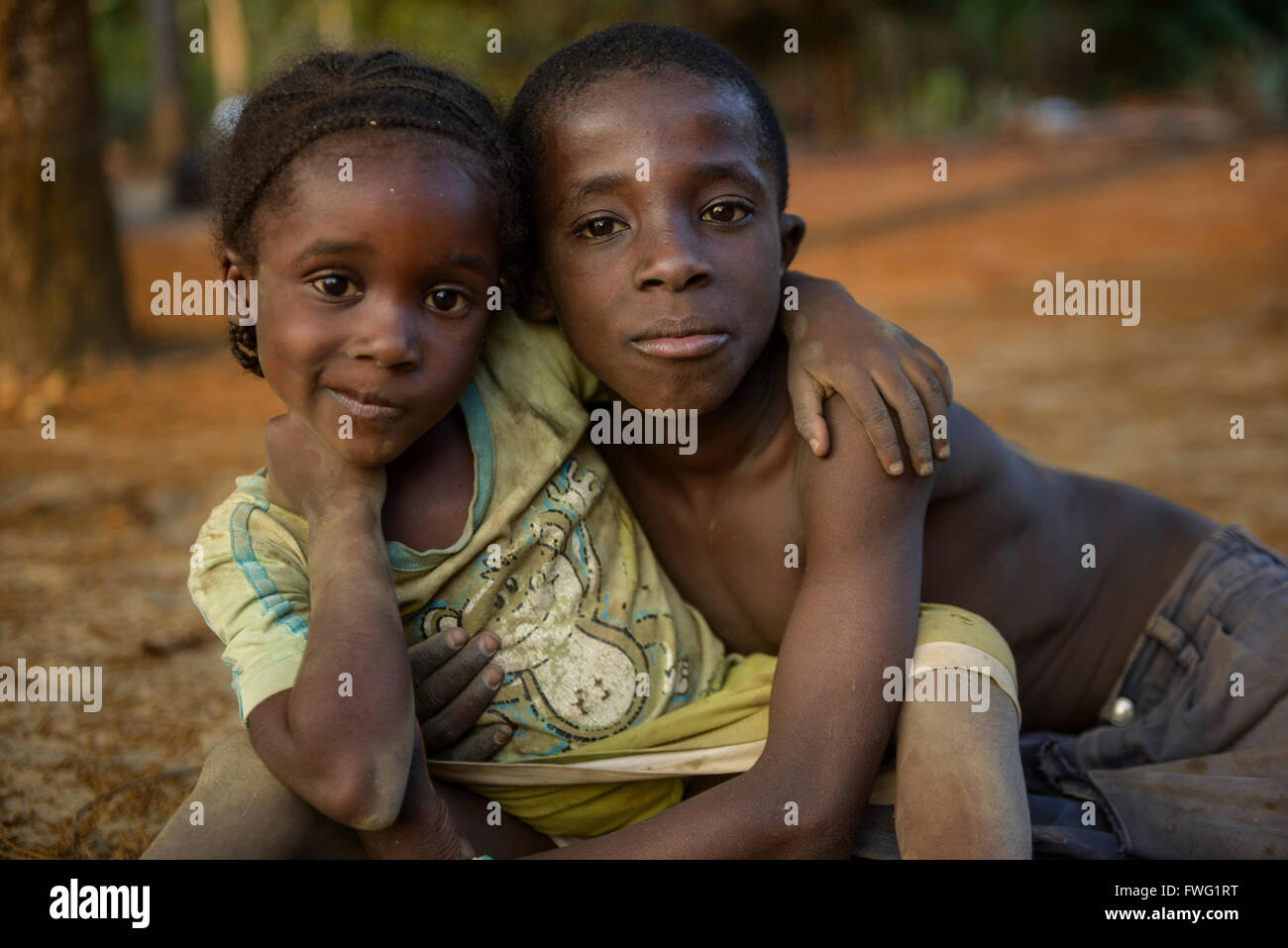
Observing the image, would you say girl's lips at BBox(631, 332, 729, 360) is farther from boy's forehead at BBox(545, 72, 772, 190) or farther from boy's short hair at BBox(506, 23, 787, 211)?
boy's short hair at BBox(506, 23, 787, 211)

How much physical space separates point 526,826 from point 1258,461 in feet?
12.6

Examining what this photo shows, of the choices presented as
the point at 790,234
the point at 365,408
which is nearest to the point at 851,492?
the point at 790,234

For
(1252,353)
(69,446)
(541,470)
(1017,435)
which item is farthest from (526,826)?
(1252,353)

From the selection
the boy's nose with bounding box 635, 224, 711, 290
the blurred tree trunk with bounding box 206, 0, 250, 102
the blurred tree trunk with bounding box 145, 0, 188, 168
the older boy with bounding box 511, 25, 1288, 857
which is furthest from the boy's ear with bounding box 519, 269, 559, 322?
the blurred tree trunk with bounding box 206, 0, 250, 102

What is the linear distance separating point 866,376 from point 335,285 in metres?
0.89

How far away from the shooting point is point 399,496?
6.80 feet

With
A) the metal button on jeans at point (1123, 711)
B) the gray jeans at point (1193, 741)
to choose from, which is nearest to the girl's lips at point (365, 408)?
the gray jeans at point (1193, 741)

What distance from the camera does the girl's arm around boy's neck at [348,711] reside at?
5.53 ft

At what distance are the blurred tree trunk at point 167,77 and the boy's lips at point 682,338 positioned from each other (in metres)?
17.9

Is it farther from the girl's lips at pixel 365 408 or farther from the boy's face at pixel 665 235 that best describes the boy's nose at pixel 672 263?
the girl's lips at pixel 365 408

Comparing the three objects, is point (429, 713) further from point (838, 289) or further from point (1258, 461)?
point (1258, 461)

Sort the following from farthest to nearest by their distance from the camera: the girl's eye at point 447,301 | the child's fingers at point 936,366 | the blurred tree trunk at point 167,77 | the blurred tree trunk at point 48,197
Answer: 1. the blurred tree trunk at point 167,77
2. the blurred tree trunk at point 48,197
3. the child's fingers at point 936,366
4. the girl's eye at point 447,301

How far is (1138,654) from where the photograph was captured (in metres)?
2.61

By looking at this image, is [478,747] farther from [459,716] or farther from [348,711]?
[348,711]
